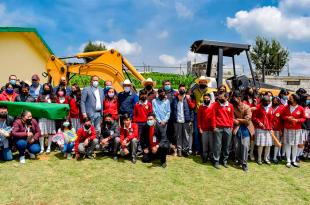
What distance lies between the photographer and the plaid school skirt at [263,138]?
726 centimetres

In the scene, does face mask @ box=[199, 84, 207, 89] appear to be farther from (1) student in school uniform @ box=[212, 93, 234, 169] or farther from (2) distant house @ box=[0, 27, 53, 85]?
(2) distant house @ box=[0, 27, 53, 85]

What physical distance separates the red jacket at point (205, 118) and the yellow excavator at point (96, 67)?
3.29 m

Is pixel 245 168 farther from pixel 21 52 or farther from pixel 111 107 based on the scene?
pixel 21 52

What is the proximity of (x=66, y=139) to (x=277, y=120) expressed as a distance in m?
5.17

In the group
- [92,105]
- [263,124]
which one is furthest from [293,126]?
[92,105]

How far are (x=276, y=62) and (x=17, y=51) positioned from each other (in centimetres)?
3310

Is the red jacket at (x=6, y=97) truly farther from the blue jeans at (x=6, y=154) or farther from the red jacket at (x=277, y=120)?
the red jacket at (x=277, y=120)

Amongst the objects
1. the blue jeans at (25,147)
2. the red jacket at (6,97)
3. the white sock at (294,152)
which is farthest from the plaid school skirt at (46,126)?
the white sock at (294,152)

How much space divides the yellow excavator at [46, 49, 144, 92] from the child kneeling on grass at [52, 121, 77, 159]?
2.47 meters

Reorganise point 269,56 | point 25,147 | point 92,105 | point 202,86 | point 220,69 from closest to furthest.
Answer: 1. point 25,147
2. point 202,86
3. point 92,105
4. point 220,69
5. point 269,56

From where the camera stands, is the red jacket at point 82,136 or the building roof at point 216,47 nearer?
the red jacket at point 82,136

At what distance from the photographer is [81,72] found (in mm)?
9492

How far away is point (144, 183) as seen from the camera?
5719 millimetres

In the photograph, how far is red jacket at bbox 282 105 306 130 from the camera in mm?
7258
